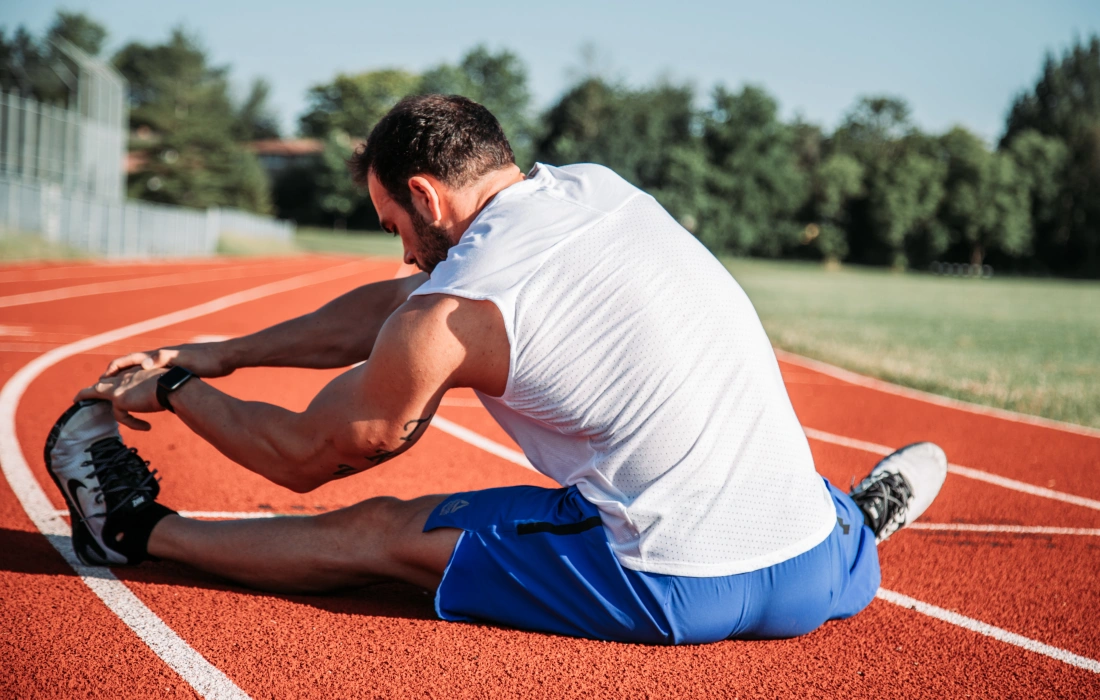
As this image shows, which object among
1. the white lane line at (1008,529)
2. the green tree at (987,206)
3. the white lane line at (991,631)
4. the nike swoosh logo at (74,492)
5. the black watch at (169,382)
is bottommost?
the white lane line at (1008,529)

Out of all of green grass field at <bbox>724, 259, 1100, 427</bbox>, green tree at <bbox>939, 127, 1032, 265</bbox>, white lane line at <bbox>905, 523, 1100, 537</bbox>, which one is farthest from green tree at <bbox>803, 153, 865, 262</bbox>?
white lane line at <bbox>905, 523, 1100, 537</bbox>

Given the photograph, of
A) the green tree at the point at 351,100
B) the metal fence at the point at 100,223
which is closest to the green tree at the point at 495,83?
the green tree at the point at 351,100

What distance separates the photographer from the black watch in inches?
105

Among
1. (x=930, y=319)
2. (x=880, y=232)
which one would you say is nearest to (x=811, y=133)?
(x=880, y=232)

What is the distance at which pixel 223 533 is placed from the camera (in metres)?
2.89

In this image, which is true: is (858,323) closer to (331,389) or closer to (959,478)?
(959,478)

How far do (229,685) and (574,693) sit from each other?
0.85 m

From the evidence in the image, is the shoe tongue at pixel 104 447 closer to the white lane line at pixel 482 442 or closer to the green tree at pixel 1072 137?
the white lane line at pixel 482 442

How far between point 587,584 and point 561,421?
464 millimetres

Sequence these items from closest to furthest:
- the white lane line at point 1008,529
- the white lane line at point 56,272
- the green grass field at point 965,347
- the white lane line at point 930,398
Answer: the white lane line at point 1008,529
the white lane line at point 930,398
the green grass field at point 965,347
the white lane line at point 56,272

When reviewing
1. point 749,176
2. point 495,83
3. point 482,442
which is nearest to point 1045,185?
point 749,176

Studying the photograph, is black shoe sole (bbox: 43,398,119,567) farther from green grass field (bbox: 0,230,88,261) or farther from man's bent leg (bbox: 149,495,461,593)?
green grass field (bbox: 0,230,88,261)

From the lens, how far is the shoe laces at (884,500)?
3.23 m

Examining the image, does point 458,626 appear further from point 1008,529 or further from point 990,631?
point 1008,529
